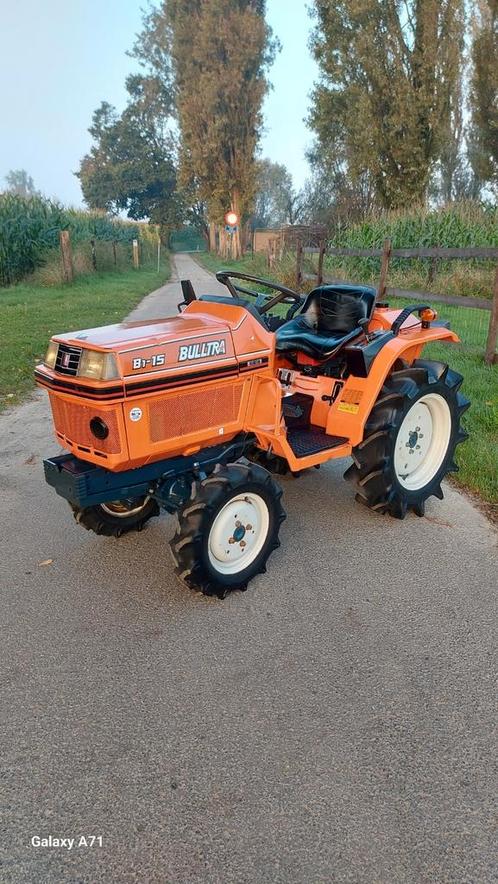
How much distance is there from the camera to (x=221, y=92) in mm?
31828

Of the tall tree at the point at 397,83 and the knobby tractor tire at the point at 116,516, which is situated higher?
the tall tree at the point at 397,83

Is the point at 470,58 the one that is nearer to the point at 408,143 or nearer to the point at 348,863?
the point at 408,143

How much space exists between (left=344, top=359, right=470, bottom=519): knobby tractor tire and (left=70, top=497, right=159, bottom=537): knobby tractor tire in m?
1.24

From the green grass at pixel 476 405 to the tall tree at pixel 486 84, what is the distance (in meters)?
18.7

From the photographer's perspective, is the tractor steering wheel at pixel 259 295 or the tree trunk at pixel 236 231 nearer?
the tractor steering wheel at pixel 259 295

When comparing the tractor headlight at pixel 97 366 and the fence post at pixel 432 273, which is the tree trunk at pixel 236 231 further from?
the tractor headlight at pixel 97 366

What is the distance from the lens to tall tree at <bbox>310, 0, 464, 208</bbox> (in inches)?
732

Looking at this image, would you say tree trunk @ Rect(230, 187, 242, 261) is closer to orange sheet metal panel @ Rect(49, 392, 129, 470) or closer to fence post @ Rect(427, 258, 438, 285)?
fence post @ Rect(427, 258, 438, 285)

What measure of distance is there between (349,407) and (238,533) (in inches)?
43.1

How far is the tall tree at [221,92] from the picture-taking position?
103 ft

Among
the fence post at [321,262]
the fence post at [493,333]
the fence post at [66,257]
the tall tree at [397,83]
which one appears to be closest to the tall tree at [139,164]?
the tall tree at [397,83]

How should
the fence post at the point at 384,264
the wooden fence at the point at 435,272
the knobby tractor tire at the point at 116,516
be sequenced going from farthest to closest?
the fence post at the point at 384,264, the wooden fence at the point at 435,272, the knobby tractor tire at the point at 116,516

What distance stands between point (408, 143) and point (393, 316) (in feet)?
60.6

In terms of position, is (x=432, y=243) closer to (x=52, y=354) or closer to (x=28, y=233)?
(x=28, y=233)
